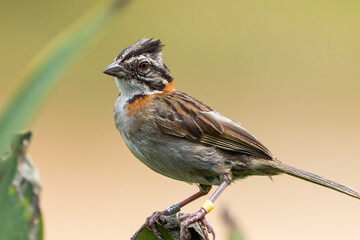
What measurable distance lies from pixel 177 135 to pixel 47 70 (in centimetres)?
280

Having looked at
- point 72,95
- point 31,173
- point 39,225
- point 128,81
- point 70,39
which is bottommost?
point 39,225

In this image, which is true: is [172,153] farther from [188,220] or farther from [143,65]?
[188,220]

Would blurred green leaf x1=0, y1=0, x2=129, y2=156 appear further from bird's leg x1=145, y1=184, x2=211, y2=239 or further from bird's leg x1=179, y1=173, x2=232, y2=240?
bird's leg x1=179, y1=173, x2=232, y2=240

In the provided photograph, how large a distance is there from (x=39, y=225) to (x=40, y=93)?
46 centimetres

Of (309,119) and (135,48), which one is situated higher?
(135,48)

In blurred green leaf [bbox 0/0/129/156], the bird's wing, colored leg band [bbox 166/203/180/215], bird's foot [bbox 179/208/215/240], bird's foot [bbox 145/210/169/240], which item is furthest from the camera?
the bird's wing

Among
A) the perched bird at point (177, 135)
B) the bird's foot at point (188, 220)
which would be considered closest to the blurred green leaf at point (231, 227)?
the bird's foot at point (188, 220)

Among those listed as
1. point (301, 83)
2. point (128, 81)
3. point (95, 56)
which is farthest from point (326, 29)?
point (128, 81)

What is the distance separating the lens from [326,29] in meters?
11.0

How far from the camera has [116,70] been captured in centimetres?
384

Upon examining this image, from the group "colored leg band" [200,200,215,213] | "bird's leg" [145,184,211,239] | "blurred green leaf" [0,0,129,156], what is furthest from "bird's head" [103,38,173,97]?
"blurred green leaf" [0,0,129,156]

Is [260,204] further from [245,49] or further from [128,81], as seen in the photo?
[128,81]

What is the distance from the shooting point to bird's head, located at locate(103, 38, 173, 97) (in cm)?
389

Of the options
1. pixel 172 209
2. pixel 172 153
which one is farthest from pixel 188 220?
pixel 172 153
